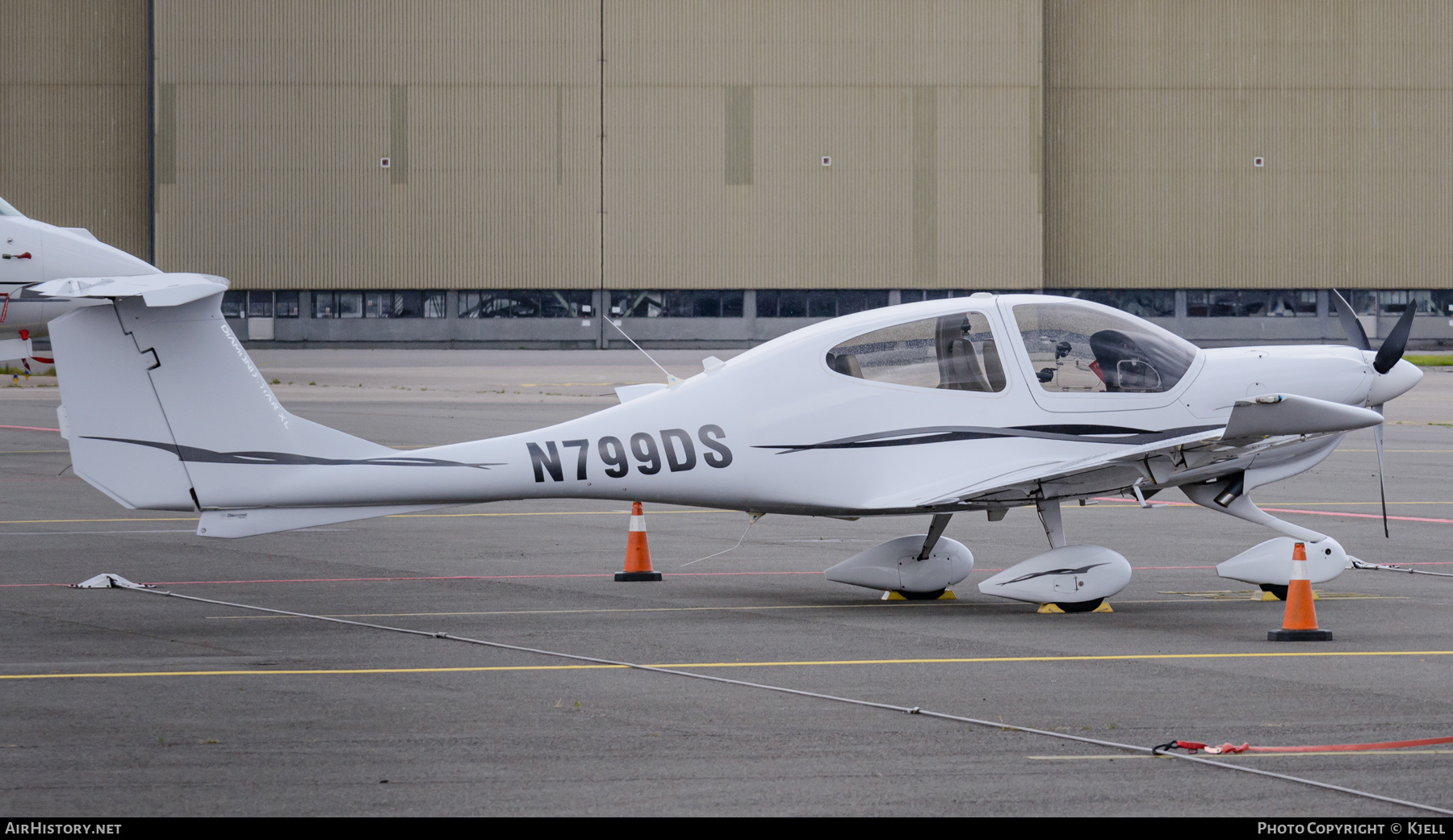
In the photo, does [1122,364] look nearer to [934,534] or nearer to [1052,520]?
[1052,520]

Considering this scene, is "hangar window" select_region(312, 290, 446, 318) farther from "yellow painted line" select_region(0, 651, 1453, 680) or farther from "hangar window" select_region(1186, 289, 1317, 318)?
"yellow painted line" select_region(0, 651, 1453, 680)

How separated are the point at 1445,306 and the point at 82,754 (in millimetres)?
67845

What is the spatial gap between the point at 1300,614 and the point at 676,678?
424cm

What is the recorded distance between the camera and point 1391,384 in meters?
12.1

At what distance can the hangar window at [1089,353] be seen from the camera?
1162cm

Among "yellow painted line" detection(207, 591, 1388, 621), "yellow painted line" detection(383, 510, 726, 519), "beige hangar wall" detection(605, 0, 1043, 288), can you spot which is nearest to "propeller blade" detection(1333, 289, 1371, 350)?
"yellow painted line" detection(207, 591, 1388, 621)

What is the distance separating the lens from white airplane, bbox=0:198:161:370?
17766 mm

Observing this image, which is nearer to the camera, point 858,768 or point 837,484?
point 858,768

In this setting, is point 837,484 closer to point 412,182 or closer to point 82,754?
point 82,754

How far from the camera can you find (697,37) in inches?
2343

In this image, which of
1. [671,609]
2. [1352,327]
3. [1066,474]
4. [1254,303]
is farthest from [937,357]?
[1254,303]

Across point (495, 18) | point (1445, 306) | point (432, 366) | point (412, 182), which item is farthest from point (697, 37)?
point (1445, 306)

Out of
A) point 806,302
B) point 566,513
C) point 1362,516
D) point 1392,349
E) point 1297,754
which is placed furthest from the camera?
point 806,302

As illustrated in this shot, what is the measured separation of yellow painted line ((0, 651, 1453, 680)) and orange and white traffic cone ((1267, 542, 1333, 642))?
347 mm
